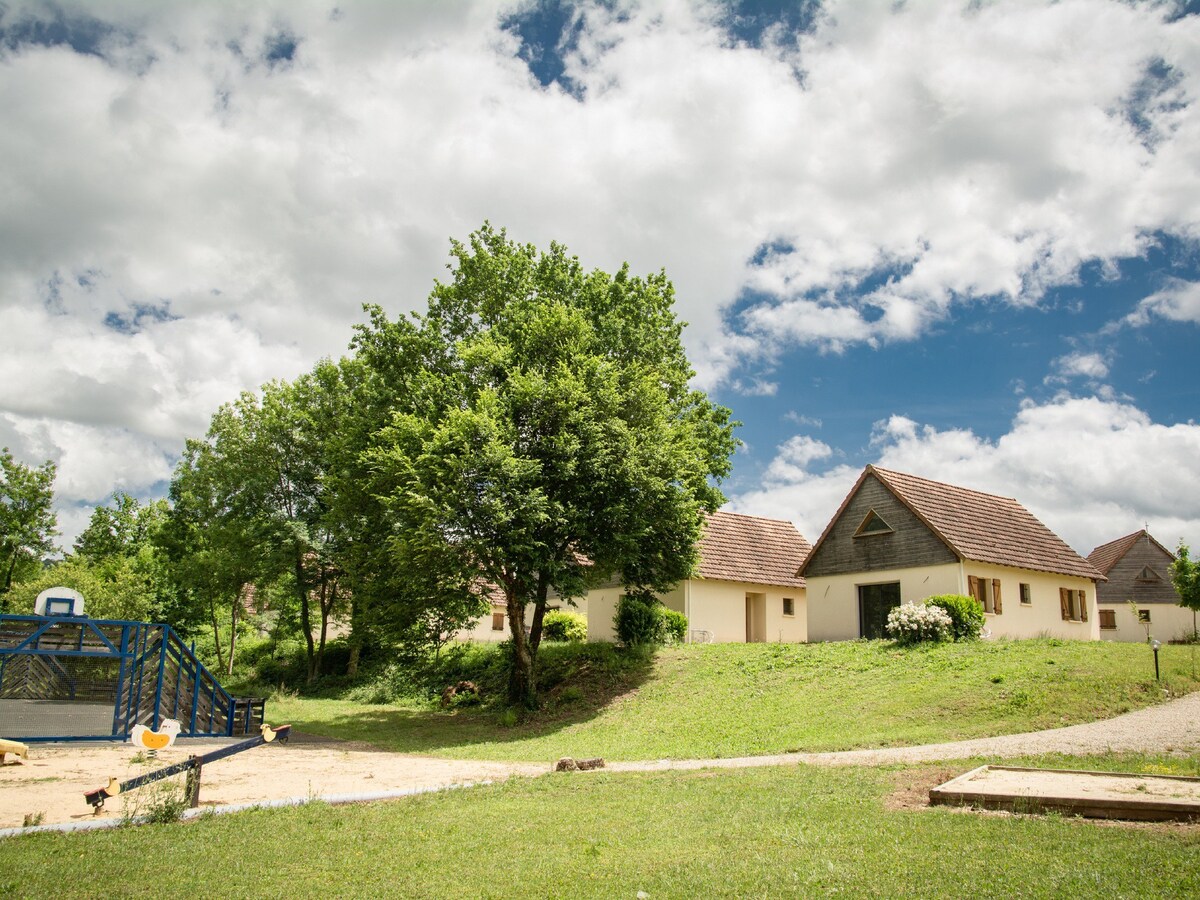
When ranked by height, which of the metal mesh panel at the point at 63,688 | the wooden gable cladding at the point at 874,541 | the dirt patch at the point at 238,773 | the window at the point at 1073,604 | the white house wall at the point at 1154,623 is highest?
the wooden gable cladding at the point at 874,541

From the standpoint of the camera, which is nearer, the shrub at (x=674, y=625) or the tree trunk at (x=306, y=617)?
the shrub at (x=674, y=625)

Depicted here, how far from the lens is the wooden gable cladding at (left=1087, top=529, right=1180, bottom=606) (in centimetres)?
4461

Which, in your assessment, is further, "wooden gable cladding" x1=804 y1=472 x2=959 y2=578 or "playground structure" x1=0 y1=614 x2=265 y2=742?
"wooden gable cladding" x1=804 y1=472 x2=959 y2=578

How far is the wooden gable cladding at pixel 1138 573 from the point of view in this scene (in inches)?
1756

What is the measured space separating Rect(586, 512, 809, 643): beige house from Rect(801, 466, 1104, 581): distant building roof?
188 inches

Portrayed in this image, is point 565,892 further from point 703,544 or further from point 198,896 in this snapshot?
point 703,544

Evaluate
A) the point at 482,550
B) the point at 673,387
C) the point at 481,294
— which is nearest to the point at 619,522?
the point at 482,550

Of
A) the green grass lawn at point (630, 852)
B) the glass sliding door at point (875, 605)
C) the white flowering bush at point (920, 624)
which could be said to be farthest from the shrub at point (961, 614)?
the green grass lawn at point (630, 852)

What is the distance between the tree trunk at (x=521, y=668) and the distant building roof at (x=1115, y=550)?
36082mm

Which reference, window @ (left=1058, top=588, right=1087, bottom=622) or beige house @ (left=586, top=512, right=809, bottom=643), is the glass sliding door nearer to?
beige house @ (left=586, top=512, right=809, bottom=643)

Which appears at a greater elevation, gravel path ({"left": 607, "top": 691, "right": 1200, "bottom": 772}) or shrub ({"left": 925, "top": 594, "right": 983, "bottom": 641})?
shrub ({"left": 925, "top": 594, "right": 983, "bottom": 641})

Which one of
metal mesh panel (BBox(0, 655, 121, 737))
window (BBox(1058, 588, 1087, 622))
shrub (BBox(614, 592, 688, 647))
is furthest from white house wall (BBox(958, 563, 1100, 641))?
metal mesh panel (BBox(0, 655, 121, 737))

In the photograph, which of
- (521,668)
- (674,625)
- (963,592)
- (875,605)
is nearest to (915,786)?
(521,668)

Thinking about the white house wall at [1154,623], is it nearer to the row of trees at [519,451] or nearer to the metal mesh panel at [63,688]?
the row of trees at [519,451]
